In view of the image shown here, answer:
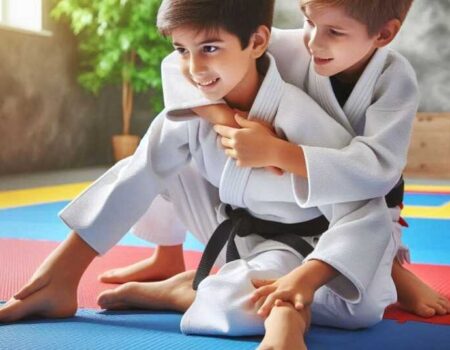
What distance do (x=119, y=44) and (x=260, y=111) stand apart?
4.84m

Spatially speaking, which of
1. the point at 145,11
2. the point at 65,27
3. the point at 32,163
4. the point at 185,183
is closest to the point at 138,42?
the point at 145,11

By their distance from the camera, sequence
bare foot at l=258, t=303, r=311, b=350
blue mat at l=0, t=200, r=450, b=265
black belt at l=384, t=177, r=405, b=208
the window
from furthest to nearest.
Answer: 1. the window
2. blue mat at l=0, t=200, r=450, b=265
3. black belt at l=384, t=177, r=405, b=208
4. bare foot at l=258, t=303, r=311, b=350

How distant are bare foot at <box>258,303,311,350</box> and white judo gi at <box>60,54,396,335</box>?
0.34ft

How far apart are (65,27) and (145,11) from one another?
786 mm

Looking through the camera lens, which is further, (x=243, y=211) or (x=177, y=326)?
(x=243, y=211)

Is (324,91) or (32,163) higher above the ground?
(324,91)

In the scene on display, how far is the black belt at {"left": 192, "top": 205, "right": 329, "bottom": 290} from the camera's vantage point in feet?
4.87

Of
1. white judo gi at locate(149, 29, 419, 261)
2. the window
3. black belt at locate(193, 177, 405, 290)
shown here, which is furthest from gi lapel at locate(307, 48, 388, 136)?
the window

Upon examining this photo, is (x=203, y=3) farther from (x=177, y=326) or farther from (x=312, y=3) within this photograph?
(x=177, y=326)

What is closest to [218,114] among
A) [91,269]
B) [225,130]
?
[225,130]

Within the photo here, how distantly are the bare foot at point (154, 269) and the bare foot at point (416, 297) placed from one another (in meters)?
0.57

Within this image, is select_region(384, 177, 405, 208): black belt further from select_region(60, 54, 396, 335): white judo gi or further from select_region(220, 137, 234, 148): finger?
select_region(220, 137, 234, 148): finger

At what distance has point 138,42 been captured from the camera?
20.2 feet

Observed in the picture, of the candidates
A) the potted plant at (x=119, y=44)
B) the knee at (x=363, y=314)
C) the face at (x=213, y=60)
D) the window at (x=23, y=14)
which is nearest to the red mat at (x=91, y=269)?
the knee at (x=363, y=314)
